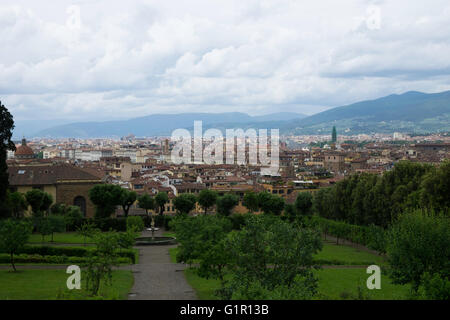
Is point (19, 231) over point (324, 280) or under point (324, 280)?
over

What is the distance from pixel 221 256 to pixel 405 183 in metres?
24.7

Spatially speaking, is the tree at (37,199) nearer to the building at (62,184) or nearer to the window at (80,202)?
the building at (62,184)

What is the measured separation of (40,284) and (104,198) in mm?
27563

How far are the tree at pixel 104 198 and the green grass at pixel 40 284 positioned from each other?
22.4 metres

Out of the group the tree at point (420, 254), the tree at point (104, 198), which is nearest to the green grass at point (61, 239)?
the tree at point (104, 198)

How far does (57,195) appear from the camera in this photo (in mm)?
55625

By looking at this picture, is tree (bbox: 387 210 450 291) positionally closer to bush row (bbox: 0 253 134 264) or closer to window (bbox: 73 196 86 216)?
bush row (bbox: 0 253 134 264)

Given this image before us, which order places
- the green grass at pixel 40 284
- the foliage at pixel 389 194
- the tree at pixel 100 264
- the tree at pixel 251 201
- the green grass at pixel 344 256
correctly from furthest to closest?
the tree at pixel 251 201
the foliage at pixel 389 194
the green grass at pixel 344 256
the green grass at pixel 40 284
the tree at pixel 100 264

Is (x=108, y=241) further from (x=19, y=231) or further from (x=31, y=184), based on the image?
(x=31, y=184)

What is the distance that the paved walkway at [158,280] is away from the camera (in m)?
21.5

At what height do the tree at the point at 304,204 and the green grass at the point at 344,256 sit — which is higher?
the tree at the point at 304,204

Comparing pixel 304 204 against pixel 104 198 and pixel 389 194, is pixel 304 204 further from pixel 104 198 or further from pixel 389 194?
pixel 104 198

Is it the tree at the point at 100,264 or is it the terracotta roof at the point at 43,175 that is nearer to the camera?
the tree at the point at 100,264
